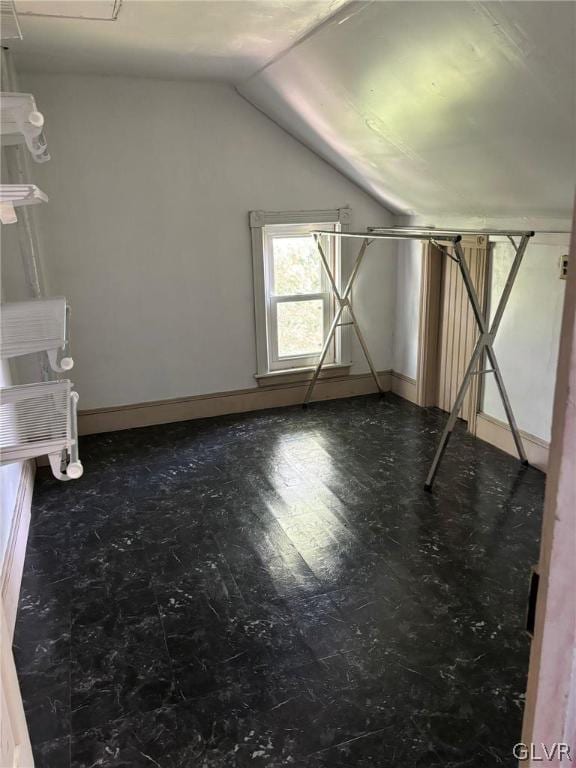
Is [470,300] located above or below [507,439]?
above

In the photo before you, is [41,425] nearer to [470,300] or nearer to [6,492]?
[6,492]

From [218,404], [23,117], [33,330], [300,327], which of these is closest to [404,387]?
[300,327]

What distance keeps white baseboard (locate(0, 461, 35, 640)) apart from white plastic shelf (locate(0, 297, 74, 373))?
1.06 m

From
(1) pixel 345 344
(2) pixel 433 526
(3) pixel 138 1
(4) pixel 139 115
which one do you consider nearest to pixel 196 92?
(4) pixel 139 115

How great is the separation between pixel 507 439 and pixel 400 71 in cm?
225

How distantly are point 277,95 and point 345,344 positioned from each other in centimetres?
197

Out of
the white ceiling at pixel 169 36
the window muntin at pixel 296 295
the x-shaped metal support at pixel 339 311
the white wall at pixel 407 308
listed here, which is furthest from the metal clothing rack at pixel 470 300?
the white ceiling at pixel 169 36

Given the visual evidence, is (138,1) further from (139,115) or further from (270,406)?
(270,406)

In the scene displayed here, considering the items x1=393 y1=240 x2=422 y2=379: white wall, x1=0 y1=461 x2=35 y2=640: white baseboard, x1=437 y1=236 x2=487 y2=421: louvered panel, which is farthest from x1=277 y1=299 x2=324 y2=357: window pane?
x1=0 y1=461 x2=35 y2=640: white baseboard

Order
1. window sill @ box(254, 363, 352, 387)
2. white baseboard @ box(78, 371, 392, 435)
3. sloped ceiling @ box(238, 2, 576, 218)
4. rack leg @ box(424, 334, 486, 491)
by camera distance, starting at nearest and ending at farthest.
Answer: sloped ceiling @ box(238, 2, 576, 218)
rack leg @ box(424, 334, 486, 491)
white baseboard @ box(78, 371, 392, 435)
window sill @ box(254, 363, 352, 387)

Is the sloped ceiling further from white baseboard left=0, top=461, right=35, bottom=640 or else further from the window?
white baseboard left=0, top=461, right=35, bottom=640

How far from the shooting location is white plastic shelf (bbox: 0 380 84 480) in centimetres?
125

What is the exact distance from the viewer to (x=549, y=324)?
3.34 m

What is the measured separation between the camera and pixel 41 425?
140cm
